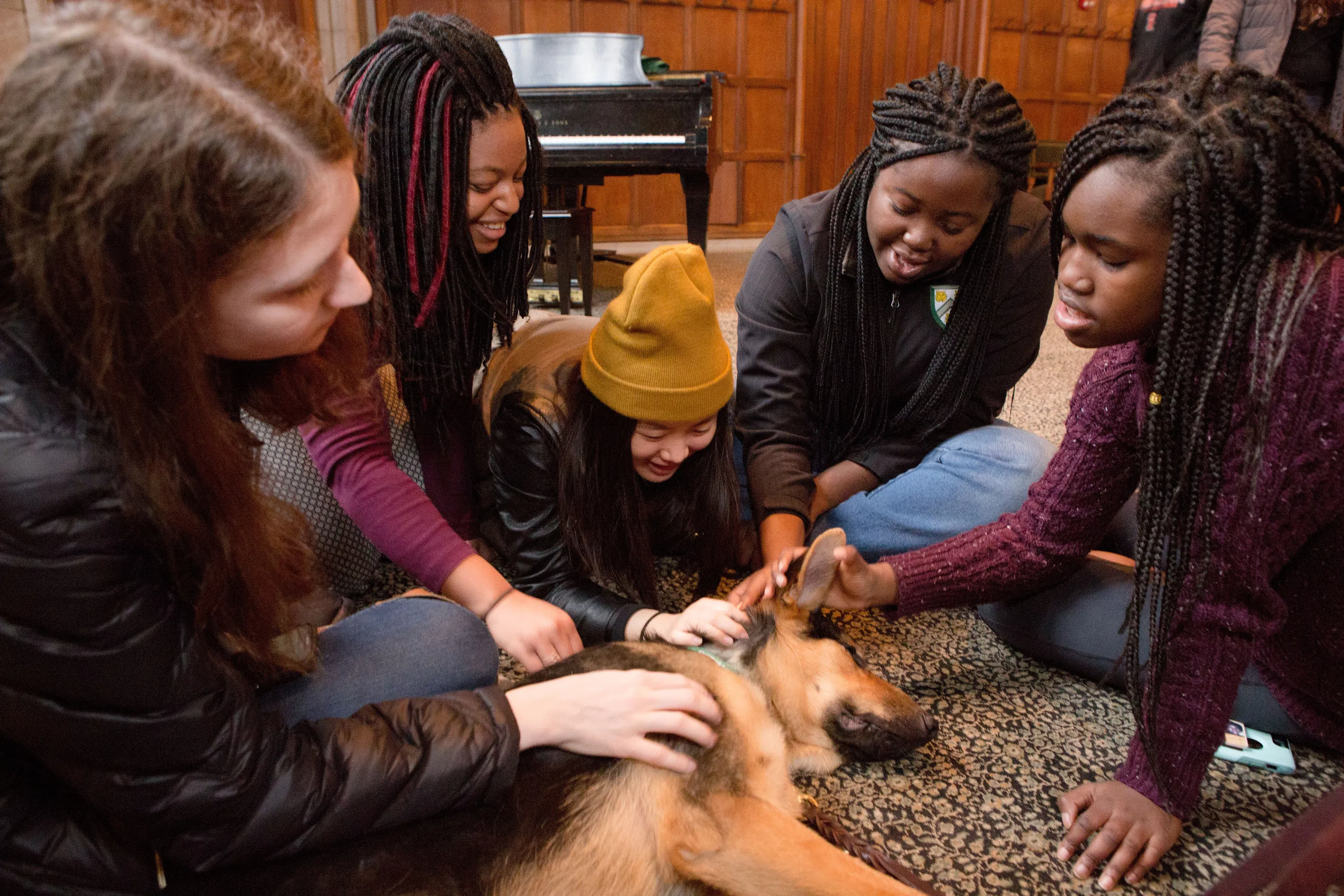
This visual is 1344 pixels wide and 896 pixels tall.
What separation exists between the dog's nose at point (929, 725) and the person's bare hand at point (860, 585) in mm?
235

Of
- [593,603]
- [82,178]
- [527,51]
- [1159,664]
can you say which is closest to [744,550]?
[593,603]

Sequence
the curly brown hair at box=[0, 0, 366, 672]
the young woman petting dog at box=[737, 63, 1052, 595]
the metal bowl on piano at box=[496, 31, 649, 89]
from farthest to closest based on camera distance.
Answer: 1. the metal bowl on piano at box=[496, 31, 649, 89]
2. the young woman petting dog at box=[737, 63, 1052, 595]
3. the curly brown hair at box=[0, 0, 366, 672]

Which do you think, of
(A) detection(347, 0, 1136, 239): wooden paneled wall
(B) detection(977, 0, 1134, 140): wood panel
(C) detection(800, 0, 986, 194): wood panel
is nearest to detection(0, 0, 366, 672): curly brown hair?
(A) detection(347, 0, 1136, 239): wooden paneled wall

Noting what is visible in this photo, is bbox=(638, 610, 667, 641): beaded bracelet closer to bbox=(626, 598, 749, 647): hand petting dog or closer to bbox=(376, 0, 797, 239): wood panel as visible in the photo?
bbox=(626, 598, 749, 647): hand petting dog

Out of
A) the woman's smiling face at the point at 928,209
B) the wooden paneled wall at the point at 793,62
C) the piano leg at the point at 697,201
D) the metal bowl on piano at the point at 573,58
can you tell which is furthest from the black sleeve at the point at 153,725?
the wooden paneled wall at the point at 793,62

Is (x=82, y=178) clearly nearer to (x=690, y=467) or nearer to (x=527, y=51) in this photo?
(x=690, y=467)

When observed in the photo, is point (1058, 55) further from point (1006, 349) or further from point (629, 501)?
point (629, 501)

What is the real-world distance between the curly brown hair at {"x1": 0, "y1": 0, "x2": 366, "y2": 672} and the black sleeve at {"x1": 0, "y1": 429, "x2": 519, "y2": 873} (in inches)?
1.8

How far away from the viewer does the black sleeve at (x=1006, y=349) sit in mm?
2109

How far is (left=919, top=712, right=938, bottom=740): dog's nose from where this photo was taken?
158 cm

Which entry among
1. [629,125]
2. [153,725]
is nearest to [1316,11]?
[629,125]

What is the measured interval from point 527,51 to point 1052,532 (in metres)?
4.23

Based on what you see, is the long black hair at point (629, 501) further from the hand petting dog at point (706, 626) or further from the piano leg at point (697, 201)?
the piano leg at point (697, 201)

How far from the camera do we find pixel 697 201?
473 centimetres
